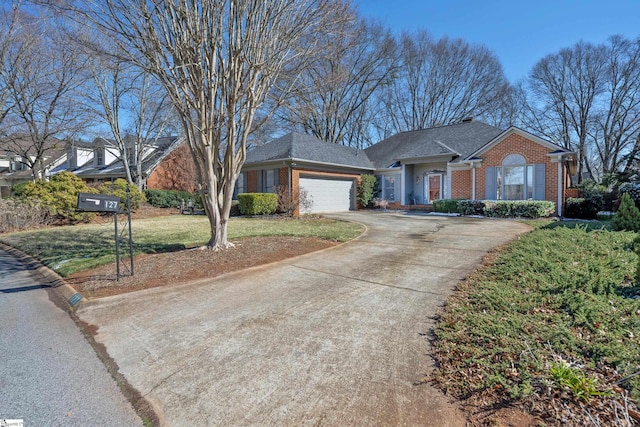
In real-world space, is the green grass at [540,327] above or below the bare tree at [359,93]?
below

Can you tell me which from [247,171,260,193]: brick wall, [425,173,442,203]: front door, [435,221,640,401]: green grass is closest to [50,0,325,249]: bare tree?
[435,221,640,401]: green grass

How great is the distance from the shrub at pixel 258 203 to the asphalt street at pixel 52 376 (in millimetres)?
11445

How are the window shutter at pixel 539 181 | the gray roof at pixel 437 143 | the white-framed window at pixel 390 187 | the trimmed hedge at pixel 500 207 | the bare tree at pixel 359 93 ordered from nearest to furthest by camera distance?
the trimmed hedge at pixel 500 207 < the window shutter at pixel 539 181 < the gray roof at pixel 437 143 < the white-framed window at pixel 390 187 < the bare tree at pixel 359 93

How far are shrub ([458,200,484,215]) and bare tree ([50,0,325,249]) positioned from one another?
11804 millimetres

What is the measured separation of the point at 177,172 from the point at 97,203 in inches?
874

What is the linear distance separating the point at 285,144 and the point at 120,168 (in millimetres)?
14774

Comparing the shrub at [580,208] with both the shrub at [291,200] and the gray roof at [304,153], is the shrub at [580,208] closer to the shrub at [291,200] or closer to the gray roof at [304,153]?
the gray roof at [304,153]

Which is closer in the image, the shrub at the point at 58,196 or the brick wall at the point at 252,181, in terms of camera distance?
the shrub at the point at 58,196

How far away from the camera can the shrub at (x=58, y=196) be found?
47.6 ft

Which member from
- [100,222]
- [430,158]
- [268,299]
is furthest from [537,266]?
[100,222]

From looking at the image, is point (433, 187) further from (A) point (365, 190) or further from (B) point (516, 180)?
(B) point (516, 180)

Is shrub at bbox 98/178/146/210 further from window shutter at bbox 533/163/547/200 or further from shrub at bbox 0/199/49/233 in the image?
window shutter at bbox 533/163/547/200

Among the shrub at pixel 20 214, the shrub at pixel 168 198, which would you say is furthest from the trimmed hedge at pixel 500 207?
the shrub at pixel 20 214

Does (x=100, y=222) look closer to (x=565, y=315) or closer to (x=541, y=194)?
(x=565, y=315)
